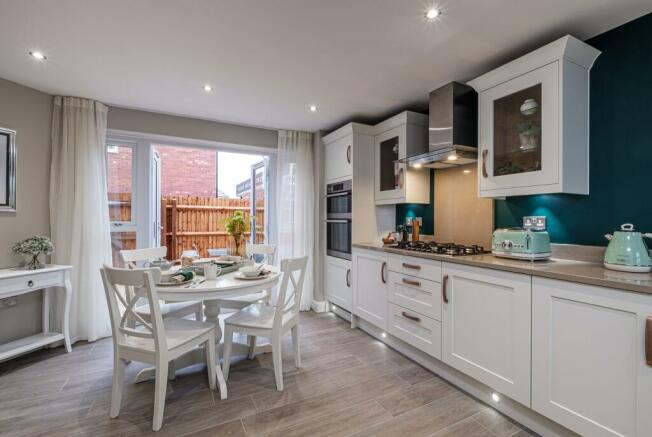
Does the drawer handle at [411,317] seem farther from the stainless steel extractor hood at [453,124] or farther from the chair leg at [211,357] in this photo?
the chair leg at [211,357]

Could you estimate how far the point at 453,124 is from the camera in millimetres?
2393

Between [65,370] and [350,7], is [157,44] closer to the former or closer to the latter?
[350,7]

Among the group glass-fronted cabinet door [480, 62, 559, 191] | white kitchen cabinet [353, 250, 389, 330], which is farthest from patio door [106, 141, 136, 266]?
glass-fronted cabinet door [480, 62, 559, 191]

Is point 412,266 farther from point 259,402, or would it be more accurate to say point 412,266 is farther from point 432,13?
point 432,13

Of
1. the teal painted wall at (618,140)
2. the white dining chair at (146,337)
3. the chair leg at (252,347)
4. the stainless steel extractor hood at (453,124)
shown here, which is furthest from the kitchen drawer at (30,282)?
the teal painted wall at (618,140)

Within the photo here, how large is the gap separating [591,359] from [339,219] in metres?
2.48

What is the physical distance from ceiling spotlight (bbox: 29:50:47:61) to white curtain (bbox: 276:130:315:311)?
7.14 ft

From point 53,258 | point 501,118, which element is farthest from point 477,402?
point 53,258

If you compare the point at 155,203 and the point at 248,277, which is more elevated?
the point at 155,203

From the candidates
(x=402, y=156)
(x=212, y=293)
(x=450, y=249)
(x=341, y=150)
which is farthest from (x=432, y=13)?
(x=212, y=293)

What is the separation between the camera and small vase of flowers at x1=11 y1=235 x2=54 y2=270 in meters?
2.44

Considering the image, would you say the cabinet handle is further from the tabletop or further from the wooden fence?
the wooden fence

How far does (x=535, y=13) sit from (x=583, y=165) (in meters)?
0.93

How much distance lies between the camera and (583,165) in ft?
6.10
